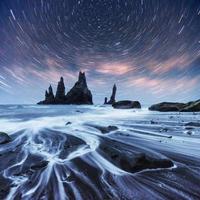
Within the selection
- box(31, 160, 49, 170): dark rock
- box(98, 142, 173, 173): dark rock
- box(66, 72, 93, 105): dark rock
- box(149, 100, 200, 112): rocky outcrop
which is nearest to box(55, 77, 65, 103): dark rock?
box(66, 72, 93, 105): dark rock

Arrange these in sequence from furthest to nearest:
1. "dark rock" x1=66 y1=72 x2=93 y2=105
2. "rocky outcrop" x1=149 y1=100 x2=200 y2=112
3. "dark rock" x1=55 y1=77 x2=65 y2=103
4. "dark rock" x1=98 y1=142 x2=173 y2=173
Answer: "dark rock" x1=55 y1=77 x2=65 y2=103 < "dark rock" x1=66 y1=72 x2=93 y2=105 < "rocky outcrop" x1=149 y1=100 x2=200 y2=112 < "dark rock" x1=98 y1=142 x2=173 y2=173

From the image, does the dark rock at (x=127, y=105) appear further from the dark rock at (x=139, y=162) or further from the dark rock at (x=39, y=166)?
the dark rock at (x=39, y=166)

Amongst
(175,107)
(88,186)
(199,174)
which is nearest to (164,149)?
(199,174)

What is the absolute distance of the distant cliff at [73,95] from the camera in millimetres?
124625

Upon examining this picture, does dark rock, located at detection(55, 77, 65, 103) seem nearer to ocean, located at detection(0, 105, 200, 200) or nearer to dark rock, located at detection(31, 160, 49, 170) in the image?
ocean, located at detection(0, 105, 200, 200)

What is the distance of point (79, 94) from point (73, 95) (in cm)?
479

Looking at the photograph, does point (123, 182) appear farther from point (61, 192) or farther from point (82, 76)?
point (82, 76)

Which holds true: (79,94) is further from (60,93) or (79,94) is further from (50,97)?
(50,97)

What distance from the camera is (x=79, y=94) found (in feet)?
406

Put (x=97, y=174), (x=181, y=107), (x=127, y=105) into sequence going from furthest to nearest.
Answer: (x=127, y=105), (x=181, y=107), (x=97, y=174)

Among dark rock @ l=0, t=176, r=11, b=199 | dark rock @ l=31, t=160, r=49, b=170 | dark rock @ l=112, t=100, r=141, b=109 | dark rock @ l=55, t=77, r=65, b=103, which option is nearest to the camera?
dark rock @ l=0, t=176, r=11, b=199

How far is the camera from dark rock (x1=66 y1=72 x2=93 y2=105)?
124 m

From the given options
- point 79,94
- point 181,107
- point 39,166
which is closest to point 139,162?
point 39,166

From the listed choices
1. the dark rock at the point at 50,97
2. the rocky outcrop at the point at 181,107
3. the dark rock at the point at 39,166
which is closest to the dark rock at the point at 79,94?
the dark rock at the point at 50,97
